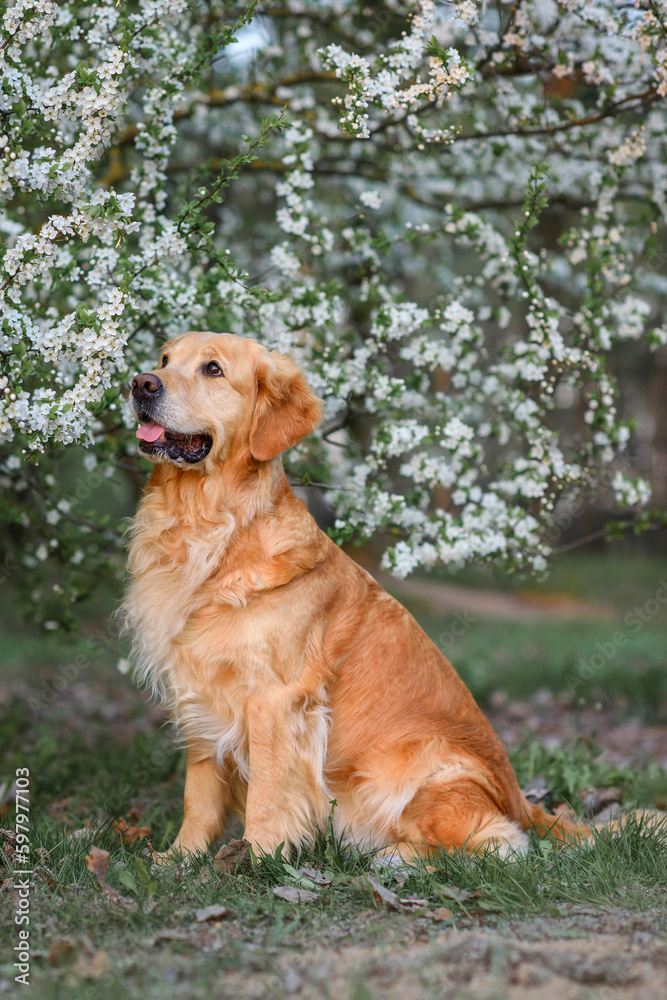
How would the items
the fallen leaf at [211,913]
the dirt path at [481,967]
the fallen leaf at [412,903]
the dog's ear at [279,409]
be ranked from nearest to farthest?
the dirt path at [481,967] < the fallen leaf at [211,913] < the fallen leaf at [412,903] < the dog's ear at [279,409]

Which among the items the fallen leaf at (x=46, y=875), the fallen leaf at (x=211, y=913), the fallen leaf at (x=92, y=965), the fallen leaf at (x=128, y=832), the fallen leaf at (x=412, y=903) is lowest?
the fallen leaf at (x=128, y=832)

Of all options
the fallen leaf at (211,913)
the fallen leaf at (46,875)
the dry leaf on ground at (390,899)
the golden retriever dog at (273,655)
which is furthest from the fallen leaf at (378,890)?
the fallen leaf at (46,875)

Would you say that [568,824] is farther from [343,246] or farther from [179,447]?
[343,246]

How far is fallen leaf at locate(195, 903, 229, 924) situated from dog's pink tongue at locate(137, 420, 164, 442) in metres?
1.79

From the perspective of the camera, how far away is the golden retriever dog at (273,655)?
363cm

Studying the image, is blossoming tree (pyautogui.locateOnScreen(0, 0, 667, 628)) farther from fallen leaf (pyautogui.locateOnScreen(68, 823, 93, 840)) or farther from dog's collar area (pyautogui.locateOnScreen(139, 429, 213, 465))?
fallen leaf (pyautogui.locateOnScreen(68, 823, 93, 840))

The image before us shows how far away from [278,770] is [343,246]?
355 centimetres

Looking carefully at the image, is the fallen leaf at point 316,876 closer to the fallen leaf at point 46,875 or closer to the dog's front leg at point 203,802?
the dog's front leg at point 203,802

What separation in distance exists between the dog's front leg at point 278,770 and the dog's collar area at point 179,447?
3.44 feet

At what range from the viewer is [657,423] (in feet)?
73.8

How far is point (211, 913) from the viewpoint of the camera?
2.95 m

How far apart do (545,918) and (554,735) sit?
407 centimetres

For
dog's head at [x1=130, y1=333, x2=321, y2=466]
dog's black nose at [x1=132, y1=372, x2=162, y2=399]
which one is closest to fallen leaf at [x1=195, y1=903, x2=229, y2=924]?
dog's head at [x1=130, y1=333, x2=321, y2=466]

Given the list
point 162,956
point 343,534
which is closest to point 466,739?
point 343,534
